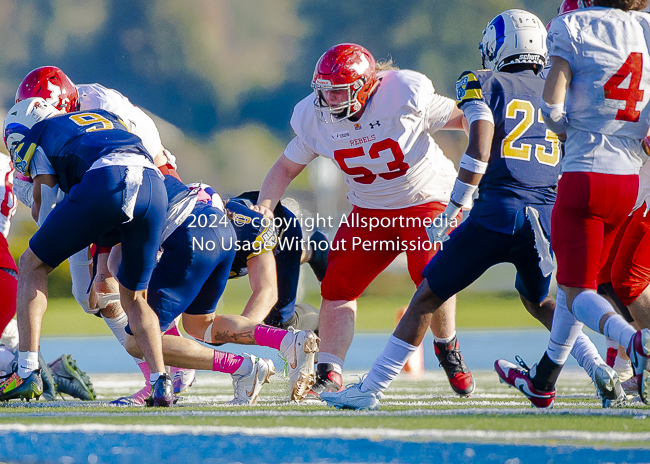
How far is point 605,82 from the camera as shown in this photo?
2.82 meters

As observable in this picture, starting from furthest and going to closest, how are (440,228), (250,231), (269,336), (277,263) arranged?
1. (277,263)
2. (250,231)
3. (269,336)
4. (440,228)

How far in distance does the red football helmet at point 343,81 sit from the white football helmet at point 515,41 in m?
0.61

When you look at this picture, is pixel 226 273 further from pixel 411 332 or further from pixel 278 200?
pixel 411 332

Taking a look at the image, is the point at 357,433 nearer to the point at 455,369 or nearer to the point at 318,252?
the point at 455,369

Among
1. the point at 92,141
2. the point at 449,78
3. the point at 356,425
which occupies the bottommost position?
the point at 449,78

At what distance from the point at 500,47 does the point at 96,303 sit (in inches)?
102

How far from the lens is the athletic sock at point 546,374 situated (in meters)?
3.04

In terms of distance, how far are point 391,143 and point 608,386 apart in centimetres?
157

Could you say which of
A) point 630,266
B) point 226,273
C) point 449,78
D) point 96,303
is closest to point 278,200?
point 226,273

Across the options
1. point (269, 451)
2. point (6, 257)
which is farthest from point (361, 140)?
point (269, 451)

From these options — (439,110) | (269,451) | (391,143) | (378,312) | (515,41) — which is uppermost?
(515,41)

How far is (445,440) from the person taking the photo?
2.16 meters

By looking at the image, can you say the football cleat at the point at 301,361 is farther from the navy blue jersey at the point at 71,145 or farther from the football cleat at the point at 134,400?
the navy blue jersey at the point at 71,145

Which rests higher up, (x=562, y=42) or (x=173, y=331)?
(x=562, y=42)
